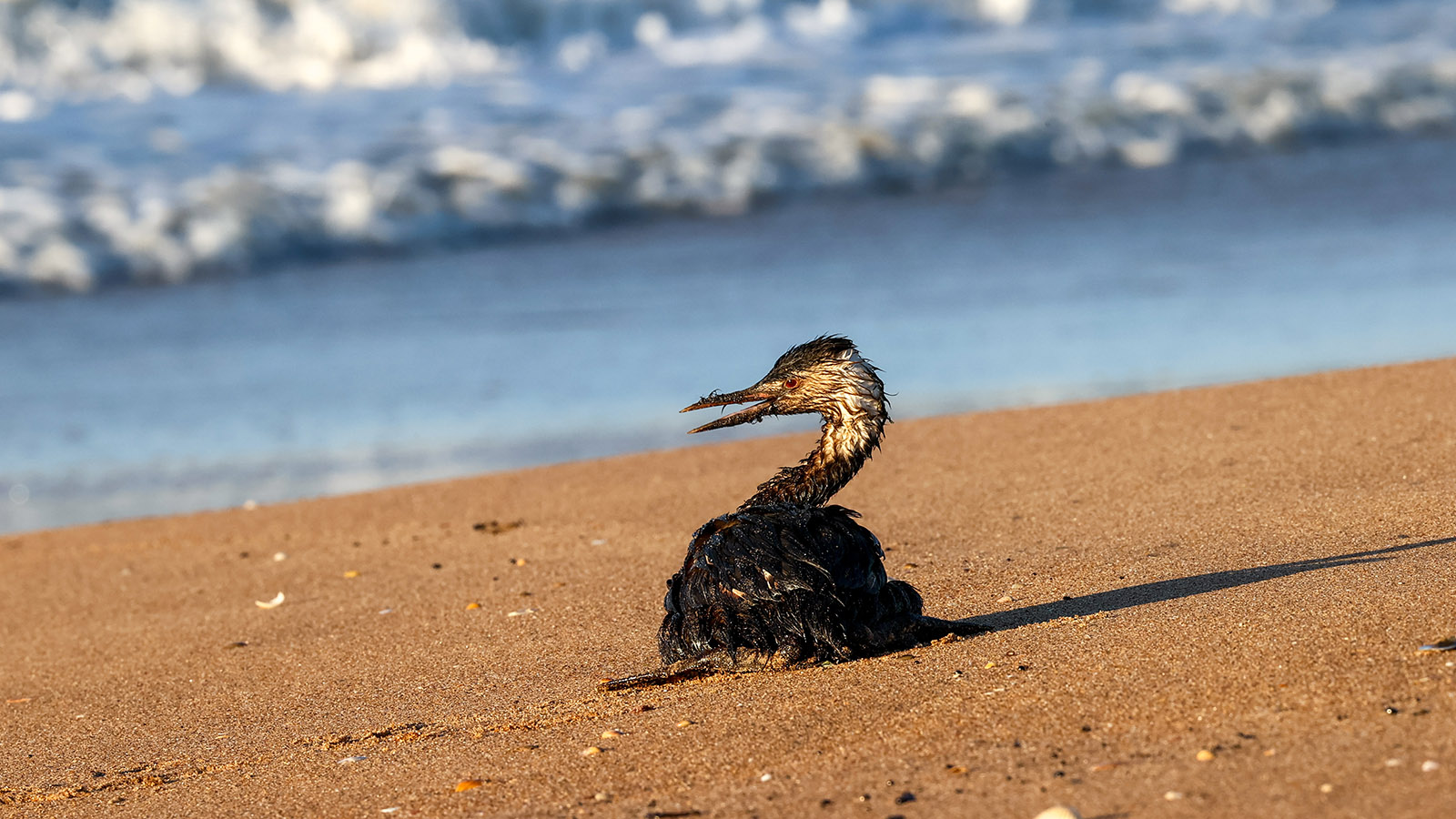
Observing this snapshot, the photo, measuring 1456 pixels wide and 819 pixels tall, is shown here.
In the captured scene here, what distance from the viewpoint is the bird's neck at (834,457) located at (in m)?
4.40

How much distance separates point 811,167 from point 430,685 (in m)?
12.9

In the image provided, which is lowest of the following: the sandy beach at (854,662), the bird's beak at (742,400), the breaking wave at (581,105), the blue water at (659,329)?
the sandy beach at (854,662)

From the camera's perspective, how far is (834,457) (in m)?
4.43

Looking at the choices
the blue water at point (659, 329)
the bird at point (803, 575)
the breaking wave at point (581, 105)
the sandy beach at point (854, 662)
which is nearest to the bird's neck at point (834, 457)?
the bird at point (803, 575)

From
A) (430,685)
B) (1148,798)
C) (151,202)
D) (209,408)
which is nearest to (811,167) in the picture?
(151,202)

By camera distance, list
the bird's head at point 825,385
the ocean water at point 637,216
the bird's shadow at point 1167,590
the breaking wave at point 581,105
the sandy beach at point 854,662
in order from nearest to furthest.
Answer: the sandy beach at point 854,662 → the bird's head at point 825,385 → the bird's shadow at point 1167,590 → the ocean water at point 637,216 → the breaking wave at point 581,105

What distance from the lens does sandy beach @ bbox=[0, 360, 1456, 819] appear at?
3.44 metres

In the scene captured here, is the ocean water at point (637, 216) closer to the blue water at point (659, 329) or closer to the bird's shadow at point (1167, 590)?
the blue water at point (659, 329)

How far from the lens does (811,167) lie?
56.0 ft

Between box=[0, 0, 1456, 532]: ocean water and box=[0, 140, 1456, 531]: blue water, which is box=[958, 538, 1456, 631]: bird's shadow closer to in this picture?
box=[0, 140, 1456, 531]: blue water

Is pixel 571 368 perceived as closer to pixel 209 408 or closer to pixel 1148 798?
pixel 209 408

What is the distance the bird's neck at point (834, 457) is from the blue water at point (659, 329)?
368cm

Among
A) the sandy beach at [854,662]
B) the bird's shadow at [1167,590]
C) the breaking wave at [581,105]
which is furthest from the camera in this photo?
the breaking wave at [581,105]

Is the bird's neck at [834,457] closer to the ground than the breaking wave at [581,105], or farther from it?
closer to the ground
